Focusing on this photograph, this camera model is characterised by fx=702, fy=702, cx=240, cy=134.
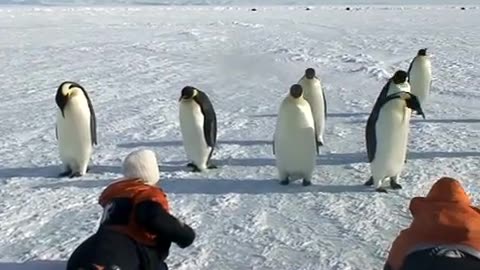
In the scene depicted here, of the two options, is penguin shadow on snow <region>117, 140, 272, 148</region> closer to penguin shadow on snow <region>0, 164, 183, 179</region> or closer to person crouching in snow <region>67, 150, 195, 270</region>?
penguin shadow on snow <region>0, 164, 183, 179</region>

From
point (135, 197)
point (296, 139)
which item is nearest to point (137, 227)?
point (135, 197)

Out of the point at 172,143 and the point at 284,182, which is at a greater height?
the point at 284,182

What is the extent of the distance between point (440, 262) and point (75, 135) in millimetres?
3846

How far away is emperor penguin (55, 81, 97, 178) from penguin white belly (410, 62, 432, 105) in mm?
4617

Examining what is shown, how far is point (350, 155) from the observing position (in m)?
6.43

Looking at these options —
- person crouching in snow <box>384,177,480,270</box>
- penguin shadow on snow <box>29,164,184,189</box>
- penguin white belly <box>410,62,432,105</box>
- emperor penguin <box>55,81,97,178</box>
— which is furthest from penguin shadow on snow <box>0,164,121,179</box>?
penguin white belly <box>410,62,432,105</box>

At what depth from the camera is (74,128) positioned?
18.8 feet

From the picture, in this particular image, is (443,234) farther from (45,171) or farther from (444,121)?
(444,121)

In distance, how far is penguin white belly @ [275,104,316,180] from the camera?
5406mm

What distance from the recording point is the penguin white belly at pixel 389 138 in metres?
5.18

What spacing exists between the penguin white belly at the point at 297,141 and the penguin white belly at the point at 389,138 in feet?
1.64

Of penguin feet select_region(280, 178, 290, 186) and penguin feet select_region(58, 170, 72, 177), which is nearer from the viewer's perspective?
penguin feet select_region(280, 178, 290, 186)

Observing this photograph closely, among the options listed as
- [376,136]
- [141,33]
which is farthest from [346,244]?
[141,33]

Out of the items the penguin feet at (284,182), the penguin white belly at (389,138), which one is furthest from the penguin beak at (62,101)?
the penguin white belly at (389,138)
